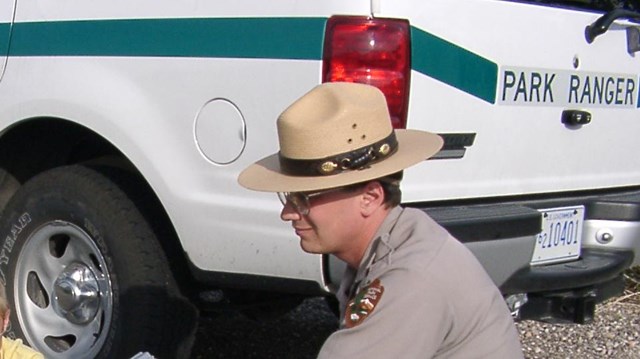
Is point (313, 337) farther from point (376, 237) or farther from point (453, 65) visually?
point (376, 237)

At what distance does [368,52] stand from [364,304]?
1.31 meters

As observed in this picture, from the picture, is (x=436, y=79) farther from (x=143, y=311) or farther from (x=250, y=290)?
(x=143, y=311)

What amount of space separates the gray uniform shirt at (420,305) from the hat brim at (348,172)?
5.0 inches

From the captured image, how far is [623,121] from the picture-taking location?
432cm

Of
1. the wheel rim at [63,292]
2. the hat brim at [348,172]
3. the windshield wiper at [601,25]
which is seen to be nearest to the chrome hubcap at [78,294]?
the wheel rim at [63,292]

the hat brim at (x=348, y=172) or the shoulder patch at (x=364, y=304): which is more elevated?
the hat brim at (x=348, y=172)

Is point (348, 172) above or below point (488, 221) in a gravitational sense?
above

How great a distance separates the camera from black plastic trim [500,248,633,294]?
147 inches

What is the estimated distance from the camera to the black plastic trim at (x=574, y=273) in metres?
3.73

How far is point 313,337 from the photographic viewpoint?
534cm

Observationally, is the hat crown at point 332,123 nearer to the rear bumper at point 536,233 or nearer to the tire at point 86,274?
the rear bumper at point 536,233

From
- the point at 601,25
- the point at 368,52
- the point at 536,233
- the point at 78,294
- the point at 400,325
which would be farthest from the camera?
the point at 601,25

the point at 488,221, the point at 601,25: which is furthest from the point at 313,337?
the point at 601,25

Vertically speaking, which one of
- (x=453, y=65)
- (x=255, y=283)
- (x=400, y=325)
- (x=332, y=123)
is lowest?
(x=255, y=283)
